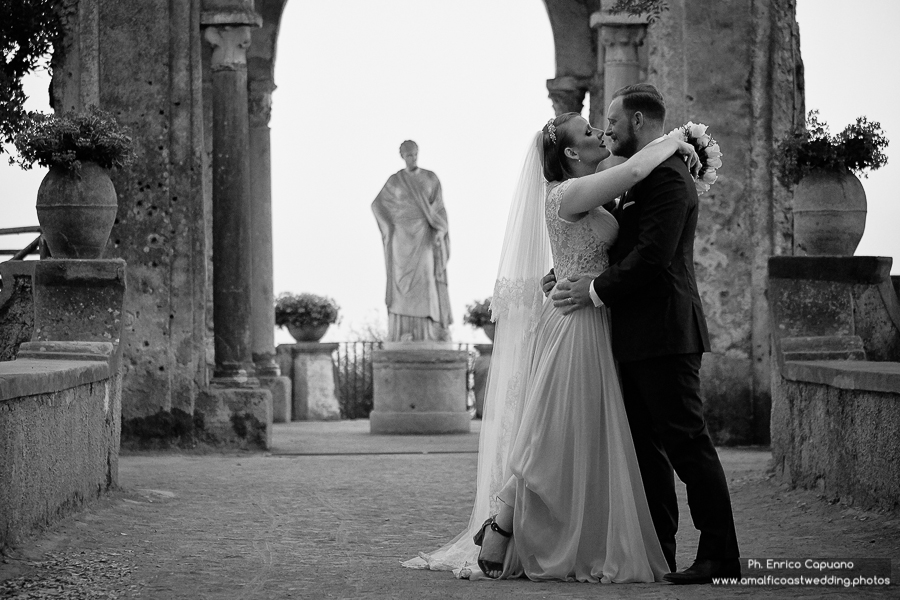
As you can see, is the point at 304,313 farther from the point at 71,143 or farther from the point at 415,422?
the point at 71,143

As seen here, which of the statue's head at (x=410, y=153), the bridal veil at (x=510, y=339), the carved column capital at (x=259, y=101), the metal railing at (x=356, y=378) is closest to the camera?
the bridal veil at (x=510, y=339)

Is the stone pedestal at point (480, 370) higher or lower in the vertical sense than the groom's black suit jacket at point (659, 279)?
lower

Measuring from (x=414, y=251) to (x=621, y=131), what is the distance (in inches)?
350

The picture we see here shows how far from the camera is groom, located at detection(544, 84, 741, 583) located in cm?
470

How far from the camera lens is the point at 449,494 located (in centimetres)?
789

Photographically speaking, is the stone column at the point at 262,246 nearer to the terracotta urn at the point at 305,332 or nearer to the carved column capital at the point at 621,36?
the terracotta urn at the point at 305,332

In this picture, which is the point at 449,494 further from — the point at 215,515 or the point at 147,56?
the point at 147,56

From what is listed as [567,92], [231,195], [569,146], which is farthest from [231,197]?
[569,146]

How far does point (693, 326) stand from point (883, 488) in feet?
5.74

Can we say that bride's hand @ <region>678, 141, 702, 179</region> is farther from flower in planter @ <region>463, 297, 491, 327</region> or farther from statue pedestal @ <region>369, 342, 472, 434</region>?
flower in planter @ <region>463, 297, 491, 327</region>

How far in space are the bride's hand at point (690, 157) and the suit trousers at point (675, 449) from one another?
764mm

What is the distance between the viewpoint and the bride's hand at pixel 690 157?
4.95 meters

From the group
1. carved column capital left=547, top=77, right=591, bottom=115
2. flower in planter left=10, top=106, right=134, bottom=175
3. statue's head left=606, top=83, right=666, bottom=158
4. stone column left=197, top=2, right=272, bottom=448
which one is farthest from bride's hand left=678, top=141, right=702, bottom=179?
carved column capital left=547, top=77, right=591, bottom=115

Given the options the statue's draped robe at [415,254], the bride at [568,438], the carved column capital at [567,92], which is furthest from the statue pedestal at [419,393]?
the bride at [568,438]
